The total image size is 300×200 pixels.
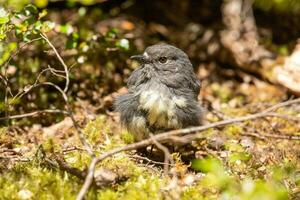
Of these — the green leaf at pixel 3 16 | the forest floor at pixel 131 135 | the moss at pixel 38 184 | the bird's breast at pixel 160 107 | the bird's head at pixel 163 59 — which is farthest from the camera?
the bird's head at pixel 163 59

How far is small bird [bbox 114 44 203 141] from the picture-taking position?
16.2 feet

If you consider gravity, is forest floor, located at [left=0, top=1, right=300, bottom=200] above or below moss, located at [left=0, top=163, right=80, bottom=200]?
below

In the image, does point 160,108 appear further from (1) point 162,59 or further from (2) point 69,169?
(2) point 69,169

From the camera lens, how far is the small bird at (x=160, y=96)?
16.2ft

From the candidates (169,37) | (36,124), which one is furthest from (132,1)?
(36,124)

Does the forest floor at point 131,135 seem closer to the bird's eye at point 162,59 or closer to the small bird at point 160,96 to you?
the small bird at point 160,96

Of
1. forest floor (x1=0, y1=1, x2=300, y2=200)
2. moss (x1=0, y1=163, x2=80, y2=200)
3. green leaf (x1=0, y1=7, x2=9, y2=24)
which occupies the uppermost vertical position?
green leaf (x1=0, y1=7, x2=9, y2=24)

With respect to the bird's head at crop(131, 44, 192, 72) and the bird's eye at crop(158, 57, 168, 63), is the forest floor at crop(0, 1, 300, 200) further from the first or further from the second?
the bird's eye at crop(158, 57, 168, 63)

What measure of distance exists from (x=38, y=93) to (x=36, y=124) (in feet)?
1.72

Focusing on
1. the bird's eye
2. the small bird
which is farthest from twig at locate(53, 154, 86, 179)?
the bird's eye

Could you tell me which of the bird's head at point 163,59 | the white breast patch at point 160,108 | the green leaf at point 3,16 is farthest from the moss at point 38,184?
the bird's head at point 163,59

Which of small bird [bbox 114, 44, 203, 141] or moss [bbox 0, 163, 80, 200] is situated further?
small bird [bbox 114, 44, 203, 141]

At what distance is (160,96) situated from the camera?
5000mm

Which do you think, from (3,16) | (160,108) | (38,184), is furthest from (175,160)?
(3,16)
